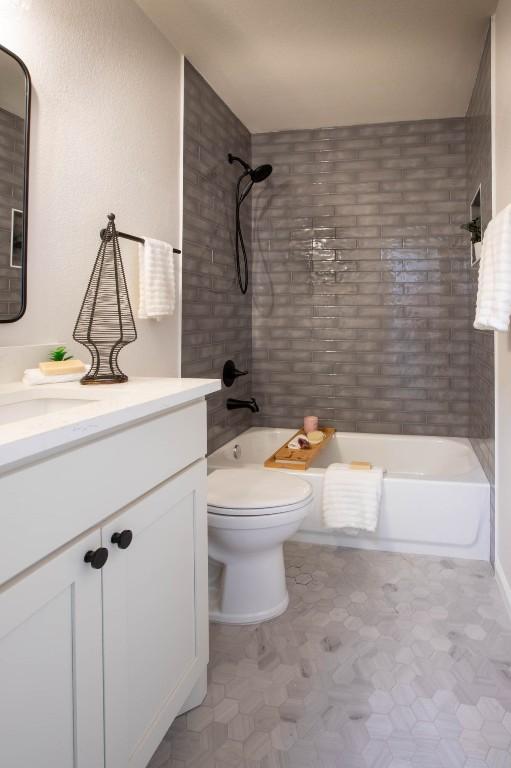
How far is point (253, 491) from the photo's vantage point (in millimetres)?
2291

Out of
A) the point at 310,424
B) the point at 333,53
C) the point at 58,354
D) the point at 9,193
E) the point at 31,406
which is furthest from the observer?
the point at 310,424

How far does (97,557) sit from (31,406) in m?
0.54

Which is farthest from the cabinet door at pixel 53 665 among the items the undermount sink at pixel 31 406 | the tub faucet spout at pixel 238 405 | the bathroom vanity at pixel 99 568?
the tub faucet spout at pixel 238 405

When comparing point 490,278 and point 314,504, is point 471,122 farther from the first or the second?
point 314,504

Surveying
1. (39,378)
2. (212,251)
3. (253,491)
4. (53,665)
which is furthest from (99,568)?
(212,251)

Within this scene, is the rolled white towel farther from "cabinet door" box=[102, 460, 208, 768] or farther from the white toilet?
the white toilet

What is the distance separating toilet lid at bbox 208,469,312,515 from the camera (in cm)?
211

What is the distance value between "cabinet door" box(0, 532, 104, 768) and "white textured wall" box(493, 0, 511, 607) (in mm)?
1777

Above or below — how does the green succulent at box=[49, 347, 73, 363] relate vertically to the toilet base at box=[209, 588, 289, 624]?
above

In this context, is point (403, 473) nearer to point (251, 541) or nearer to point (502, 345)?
point (502, 345)

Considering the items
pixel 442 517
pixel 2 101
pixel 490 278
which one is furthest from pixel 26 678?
pixel 442 517

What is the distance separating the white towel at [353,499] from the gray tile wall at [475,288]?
54 cm

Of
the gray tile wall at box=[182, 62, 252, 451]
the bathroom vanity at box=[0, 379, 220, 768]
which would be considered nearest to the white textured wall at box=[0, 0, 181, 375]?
the gray tile wall at box=[182, 62, 252, 451]

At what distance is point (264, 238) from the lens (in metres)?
3.93
